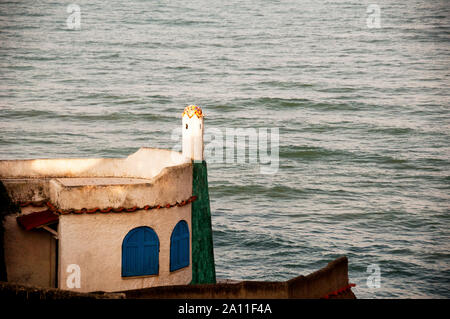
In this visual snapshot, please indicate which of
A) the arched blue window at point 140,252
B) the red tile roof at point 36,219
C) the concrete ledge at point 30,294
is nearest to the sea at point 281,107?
the arched blue window at point 140,252

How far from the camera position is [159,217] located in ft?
69.2

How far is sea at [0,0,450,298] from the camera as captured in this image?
51375 mm

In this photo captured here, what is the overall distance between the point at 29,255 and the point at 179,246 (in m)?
3.84

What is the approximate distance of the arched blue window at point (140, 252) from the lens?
2061 centimetres

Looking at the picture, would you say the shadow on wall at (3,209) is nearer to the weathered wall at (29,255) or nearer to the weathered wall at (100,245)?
the weathered wall at (29,255)

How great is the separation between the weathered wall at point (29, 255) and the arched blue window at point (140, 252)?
1.82 meters

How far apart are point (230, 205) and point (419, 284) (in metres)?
19.5

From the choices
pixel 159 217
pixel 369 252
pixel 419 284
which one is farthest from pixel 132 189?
pixel 369 252

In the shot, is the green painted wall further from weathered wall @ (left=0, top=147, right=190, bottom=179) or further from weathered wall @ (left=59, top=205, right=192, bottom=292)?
weathered wall @ (left=59, top=205, right=192, bottom=292)

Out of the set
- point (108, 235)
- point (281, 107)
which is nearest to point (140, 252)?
point (108, 235)

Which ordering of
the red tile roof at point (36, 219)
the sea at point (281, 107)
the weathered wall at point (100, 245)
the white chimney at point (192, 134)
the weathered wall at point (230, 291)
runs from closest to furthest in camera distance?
the weathered wall at point (230, 291), the red tile roof at point (36, 219), the weathered wall at point (100, 245), the white chimney at point (192, 134), the sea at point (281, 107)

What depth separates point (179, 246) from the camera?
2172 centimetres

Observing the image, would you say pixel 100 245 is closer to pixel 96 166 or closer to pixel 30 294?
pixel 96 166
